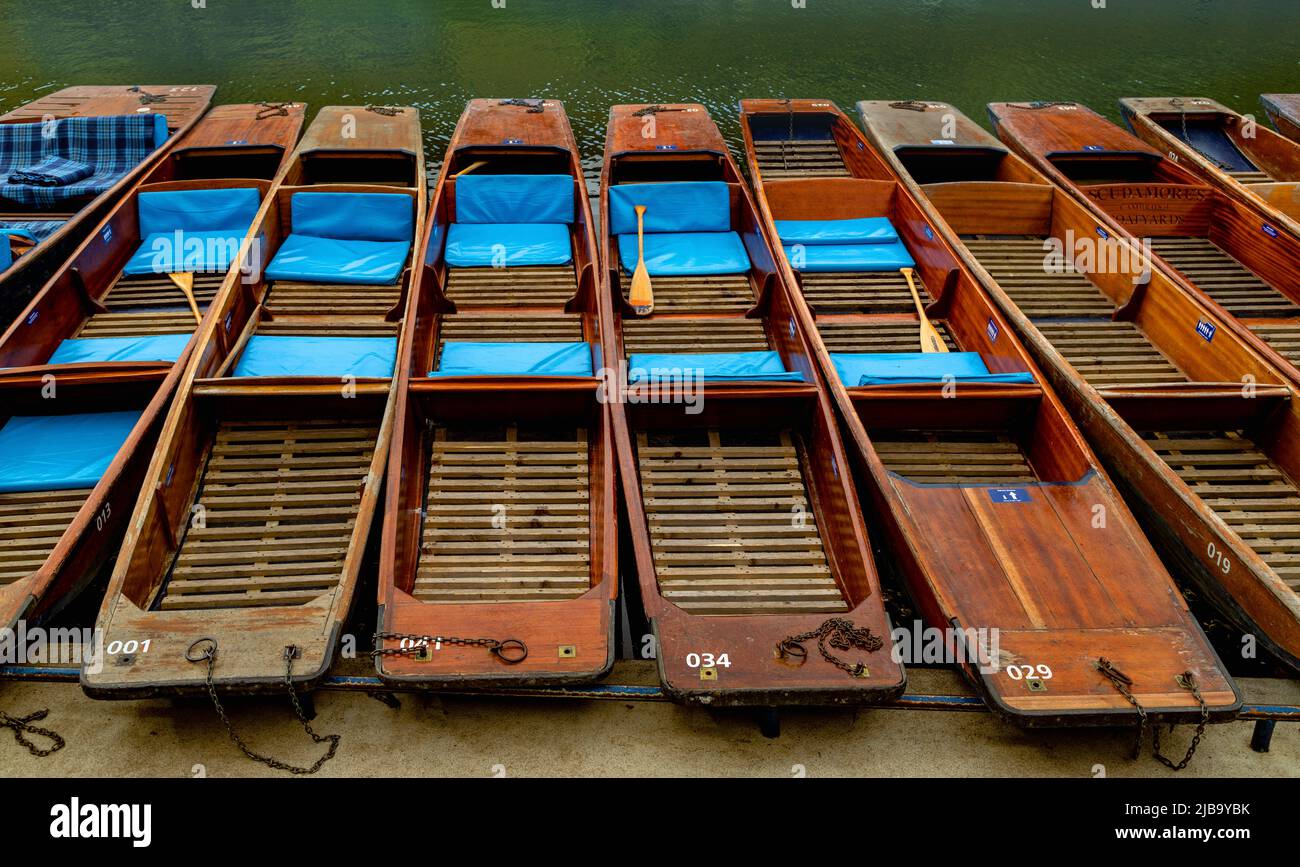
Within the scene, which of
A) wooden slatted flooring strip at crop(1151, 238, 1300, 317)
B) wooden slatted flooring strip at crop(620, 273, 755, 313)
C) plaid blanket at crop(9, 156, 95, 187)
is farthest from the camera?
plaid blanket at crop(9, 156, 95, 187)

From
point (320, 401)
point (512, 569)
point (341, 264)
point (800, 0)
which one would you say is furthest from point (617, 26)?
point (512, 569)

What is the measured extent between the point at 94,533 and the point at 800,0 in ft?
58.4

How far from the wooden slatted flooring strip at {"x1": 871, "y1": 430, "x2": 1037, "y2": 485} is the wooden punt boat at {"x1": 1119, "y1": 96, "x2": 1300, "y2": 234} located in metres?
4.94

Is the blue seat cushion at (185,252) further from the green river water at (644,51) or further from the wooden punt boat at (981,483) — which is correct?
the wooden punt boat at (981,483)

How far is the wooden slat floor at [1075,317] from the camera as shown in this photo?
6398mm

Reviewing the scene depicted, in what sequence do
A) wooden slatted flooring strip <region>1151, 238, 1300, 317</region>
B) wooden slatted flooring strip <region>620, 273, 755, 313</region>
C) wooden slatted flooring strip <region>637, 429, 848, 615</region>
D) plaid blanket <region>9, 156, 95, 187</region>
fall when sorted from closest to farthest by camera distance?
wooden slatted flooring strip <region>637, 429, 848, 615</region> < wooden slatted flooring strip <region>620, 273, 755, 313</region> < wooden slatted flooring strip <region>1151, 238, 1300, 317</region> < plaid blanket <region>9, 156, 95, 187</region>

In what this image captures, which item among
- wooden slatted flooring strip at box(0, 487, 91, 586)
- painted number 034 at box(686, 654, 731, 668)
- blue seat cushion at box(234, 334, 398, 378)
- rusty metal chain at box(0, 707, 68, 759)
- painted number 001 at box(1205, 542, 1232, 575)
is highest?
blue seat cushion at box(234, 334, 398, 378)

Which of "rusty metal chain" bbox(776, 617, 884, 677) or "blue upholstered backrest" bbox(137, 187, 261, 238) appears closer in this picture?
"rusty metal chain" bbox(776, 617, 884, 677)

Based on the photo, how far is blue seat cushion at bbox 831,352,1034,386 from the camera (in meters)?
5.51

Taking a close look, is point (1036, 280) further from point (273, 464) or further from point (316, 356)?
point (273, 464)

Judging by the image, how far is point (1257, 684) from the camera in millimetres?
4430

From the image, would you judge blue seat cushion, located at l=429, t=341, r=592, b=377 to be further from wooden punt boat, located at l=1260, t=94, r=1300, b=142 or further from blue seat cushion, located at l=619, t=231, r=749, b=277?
wooden punt boat, located at l=1260, t=94, r=1300, b=142

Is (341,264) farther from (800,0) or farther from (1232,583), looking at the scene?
(800,0)

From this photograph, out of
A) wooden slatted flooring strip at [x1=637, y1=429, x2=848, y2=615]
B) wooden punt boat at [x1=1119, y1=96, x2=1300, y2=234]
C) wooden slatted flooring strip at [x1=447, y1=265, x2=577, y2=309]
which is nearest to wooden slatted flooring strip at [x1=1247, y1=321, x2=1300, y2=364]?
wooden punt boat at [x1=1119, y1=96, x2=1300, y2=234]
